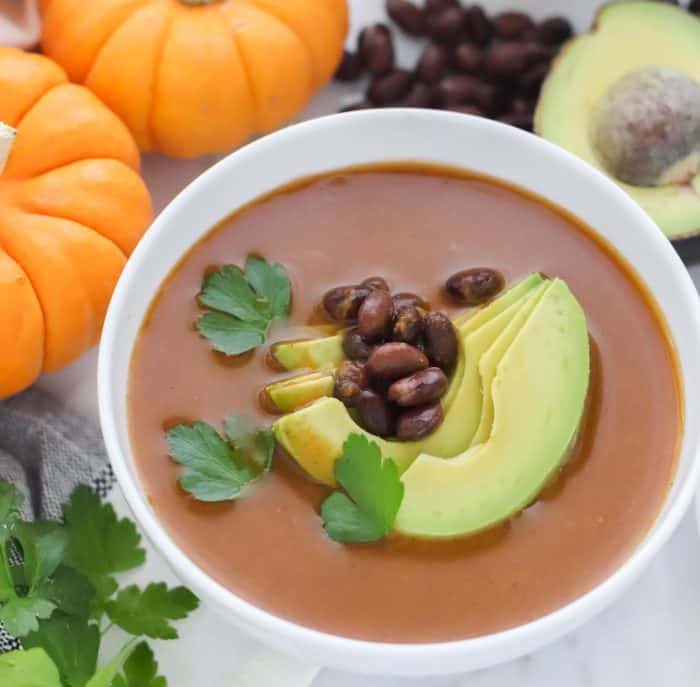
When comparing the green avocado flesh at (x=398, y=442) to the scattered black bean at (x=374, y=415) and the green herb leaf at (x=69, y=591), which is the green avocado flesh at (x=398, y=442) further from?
the green herb leaf at (x=69, y=591)

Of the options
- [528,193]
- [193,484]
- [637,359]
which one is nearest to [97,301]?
[193,484]

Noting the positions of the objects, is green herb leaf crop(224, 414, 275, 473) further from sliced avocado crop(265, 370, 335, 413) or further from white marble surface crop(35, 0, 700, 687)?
white marble surface crop(35, 0, 700, 687)

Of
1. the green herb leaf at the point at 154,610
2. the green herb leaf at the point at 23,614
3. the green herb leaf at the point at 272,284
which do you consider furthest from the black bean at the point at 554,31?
the green herb leaf at the point at 23,614

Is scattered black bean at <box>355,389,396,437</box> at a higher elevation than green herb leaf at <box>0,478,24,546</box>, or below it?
higher

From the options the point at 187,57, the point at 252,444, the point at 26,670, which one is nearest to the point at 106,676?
the point at 26,670

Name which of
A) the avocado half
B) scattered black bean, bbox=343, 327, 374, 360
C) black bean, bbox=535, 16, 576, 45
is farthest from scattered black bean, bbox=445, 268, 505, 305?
black bean, bbox=535, 16, 576, 45

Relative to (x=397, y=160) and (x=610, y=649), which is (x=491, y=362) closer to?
(x=397, y=160)
